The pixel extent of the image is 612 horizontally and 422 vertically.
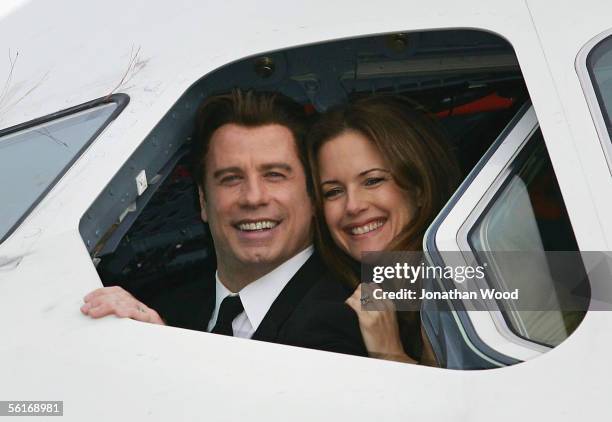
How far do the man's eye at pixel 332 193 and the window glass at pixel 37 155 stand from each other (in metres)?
0.84

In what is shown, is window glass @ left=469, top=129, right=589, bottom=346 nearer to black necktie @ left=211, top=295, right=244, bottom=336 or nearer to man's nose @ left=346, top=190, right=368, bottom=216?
man's nose @ left=346, top=190, right=368, bottom=216

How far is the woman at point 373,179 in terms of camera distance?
3.78 meters

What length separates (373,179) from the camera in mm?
3816

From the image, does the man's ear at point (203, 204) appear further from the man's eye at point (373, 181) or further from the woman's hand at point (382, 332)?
the woman's hand at point (382, 332)

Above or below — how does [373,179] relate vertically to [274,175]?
below

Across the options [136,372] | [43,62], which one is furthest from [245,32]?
[136,372]

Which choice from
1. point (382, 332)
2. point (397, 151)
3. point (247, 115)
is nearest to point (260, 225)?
point (247, 115)

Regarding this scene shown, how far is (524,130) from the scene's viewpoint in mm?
3254

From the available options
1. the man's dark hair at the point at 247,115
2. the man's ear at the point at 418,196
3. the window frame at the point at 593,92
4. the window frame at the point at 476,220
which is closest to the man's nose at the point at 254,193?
the man's dark hair at the point at 247,115

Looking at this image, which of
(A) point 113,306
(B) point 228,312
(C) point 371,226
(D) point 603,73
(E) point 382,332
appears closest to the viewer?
(A) point 113,306

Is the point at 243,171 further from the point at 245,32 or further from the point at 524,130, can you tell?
the point at 524,130

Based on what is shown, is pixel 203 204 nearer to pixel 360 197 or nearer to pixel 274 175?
pixel 274 175

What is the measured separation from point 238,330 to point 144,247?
688 mm

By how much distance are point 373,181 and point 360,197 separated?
75 millimetres
